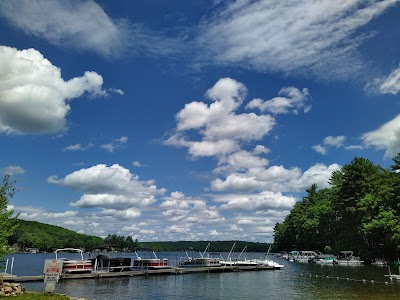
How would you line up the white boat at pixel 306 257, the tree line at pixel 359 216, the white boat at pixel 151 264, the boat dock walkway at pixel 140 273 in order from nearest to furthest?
the boat dock walkway at pixel 140 273 < the white boat at pixel 151 264 < the tree line at pixel 359 216 < the white boat at pixel 306 257

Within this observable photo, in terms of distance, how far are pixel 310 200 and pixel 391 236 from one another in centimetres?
9003

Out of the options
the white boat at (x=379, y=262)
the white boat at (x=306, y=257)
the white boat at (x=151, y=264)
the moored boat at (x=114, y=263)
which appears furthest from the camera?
the white boat at (x=306, y=257)

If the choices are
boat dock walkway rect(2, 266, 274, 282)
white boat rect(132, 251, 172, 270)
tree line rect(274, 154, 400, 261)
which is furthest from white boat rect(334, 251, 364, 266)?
white boat rect(132, 251, 172, 270)

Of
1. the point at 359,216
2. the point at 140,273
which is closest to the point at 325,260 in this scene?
the point at 359,216

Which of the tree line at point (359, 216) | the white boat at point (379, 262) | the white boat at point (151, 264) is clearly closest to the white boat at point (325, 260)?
the tree line at point (359, 216)

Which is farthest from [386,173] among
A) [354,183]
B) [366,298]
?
[366,298]

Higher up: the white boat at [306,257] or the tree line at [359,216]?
the tree line at [359,216]

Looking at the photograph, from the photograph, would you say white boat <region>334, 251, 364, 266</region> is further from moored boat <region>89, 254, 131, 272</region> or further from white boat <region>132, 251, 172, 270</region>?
moored boat <region>89, 254, 131, 272</region>

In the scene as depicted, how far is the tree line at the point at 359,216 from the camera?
7669 cm

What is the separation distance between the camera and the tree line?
7669 cm

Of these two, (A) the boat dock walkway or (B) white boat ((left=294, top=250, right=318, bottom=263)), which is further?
(B) white boat ((left=294, top=250, right=318, bottom=263))

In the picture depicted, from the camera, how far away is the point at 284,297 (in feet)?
135

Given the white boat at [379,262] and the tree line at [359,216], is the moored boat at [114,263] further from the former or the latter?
the white boat at [379,262]

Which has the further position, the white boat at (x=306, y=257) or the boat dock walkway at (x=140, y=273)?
the white boat at (x=306, y=257)
